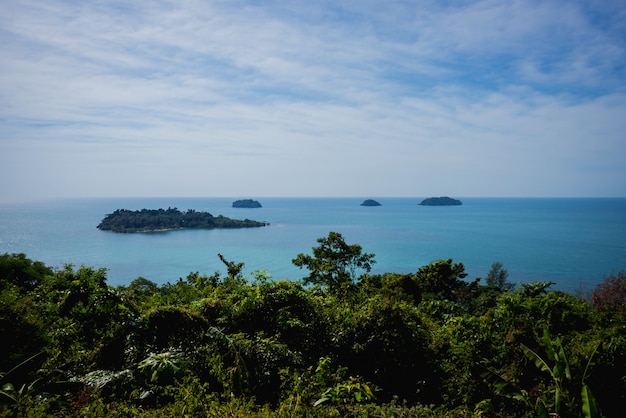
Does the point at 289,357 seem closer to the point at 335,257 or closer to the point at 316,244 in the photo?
the point at 335,257

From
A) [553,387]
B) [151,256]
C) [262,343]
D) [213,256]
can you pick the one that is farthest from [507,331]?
[151,256]

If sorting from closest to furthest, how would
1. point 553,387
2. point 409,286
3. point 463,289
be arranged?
1. point 553,387
2. point 409,286
3. point 463,289

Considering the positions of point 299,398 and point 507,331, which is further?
point 507,331

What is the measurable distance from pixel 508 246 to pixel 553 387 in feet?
323

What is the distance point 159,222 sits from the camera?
4993 inches

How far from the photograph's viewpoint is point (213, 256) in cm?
8238

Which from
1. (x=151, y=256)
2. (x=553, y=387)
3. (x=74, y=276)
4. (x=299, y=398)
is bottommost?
(x=151, y=256)

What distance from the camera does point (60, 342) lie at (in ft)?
20.4

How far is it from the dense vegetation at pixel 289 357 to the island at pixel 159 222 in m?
127

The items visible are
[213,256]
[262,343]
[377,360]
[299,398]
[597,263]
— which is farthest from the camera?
[213,256]

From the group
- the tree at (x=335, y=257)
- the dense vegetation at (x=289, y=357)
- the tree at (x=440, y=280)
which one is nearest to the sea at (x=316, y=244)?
the tree at (x=335, y=257)

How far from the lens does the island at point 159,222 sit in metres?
123

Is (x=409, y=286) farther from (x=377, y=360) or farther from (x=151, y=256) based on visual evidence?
(x=151, y=256)

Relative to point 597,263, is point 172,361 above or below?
above
